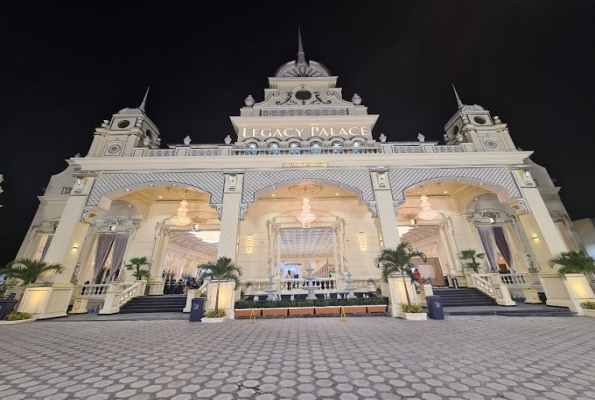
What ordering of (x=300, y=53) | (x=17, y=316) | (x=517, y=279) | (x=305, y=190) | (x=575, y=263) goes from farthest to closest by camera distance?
(x=300, y=53)
(x=305, y=190)
(x=517, y=279)
(x=575, y=263)
(x=17, y=316)

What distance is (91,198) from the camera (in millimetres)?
9609

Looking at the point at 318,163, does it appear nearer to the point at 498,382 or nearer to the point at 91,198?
the point at 498,382

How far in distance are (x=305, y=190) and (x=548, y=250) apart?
1025 cm

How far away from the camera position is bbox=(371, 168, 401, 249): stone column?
880 centimetres

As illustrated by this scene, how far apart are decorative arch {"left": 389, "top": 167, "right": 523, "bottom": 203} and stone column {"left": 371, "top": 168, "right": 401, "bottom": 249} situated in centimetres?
39

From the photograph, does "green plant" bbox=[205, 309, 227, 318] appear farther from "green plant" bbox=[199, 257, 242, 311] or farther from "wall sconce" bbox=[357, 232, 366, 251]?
"wall sconce" bbox=[357, 232, 366, 251]

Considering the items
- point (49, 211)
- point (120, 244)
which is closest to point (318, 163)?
point (120, 244)

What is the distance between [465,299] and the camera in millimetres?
9406

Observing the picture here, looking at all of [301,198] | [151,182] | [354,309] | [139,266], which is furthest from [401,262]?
[139,266]

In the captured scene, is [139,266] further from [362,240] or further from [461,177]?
[461,177]

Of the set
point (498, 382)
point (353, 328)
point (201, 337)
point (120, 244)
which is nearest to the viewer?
point (498, 382)

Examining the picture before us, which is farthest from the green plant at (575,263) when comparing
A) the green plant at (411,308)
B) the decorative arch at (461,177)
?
the green plant at (411,308)

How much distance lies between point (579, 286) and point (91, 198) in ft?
62.7

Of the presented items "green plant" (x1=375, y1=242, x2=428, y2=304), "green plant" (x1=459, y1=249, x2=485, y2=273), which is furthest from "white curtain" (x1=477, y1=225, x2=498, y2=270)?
"green plant" (x1=375, y1=242, x2=428, y2=304)
